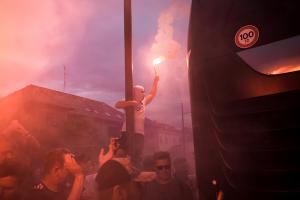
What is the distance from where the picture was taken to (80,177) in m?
3.66

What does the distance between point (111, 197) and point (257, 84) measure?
1879mm

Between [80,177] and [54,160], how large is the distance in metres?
0.38

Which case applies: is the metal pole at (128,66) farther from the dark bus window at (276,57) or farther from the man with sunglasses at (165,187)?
the man with sunglasses at (165,187)

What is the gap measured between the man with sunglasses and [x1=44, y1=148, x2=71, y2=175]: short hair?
56.1 inches

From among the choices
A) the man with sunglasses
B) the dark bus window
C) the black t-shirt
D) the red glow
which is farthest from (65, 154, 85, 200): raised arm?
the red glow

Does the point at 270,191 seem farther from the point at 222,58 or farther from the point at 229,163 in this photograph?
the point at 222,58

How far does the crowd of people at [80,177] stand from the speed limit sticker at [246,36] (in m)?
1.72

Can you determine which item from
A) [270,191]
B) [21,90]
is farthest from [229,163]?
[21,90]

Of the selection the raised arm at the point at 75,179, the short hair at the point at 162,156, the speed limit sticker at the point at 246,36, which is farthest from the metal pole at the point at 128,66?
the short hair at the point at 162,156

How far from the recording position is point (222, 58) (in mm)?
2590

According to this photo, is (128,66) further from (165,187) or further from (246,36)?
(165,187)

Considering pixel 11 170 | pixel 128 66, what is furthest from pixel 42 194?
pixel 128 66

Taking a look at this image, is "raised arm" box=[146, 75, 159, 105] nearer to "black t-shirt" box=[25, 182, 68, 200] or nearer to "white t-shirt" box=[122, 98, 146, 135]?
"white t-shirt" box=[122, 98, 146, 135]

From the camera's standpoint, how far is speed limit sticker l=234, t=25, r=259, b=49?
245 cm
